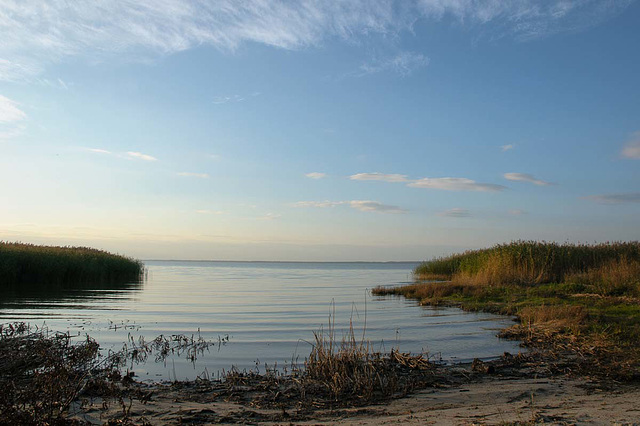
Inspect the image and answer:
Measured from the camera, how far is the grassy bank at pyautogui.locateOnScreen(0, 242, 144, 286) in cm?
3138

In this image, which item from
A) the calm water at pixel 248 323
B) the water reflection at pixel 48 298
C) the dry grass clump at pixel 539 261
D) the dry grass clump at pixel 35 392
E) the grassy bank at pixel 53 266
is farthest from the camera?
the grassy bank at pixel 53 266

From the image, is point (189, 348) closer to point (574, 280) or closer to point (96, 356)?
point (96, 356)

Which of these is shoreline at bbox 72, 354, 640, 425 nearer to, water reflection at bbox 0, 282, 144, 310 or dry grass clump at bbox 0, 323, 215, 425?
dry grass clump at bbox 0, 323, 215, 425

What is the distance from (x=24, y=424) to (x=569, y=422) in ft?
18.5

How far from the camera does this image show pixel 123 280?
4044 cm

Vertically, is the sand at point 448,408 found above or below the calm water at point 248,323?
above

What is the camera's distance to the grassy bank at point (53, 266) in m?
31.4

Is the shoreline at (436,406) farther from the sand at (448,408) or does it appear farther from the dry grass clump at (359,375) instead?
the dry grass clump at (359,375)

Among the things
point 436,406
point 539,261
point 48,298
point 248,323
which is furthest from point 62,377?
point 539,261

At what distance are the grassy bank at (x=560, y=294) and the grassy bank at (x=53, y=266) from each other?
22715mm

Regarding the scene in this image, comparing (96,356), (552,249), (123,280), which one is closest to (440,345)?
(96,356)

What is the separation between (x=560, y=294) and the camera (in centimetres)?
1973

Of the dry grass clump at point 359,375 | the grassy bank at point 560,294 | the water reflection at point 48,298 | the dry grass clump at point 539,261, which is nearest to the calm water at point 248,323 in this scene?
the water reflection at point 48,298

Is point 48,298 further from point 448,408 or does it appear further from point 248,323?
point 448,408
